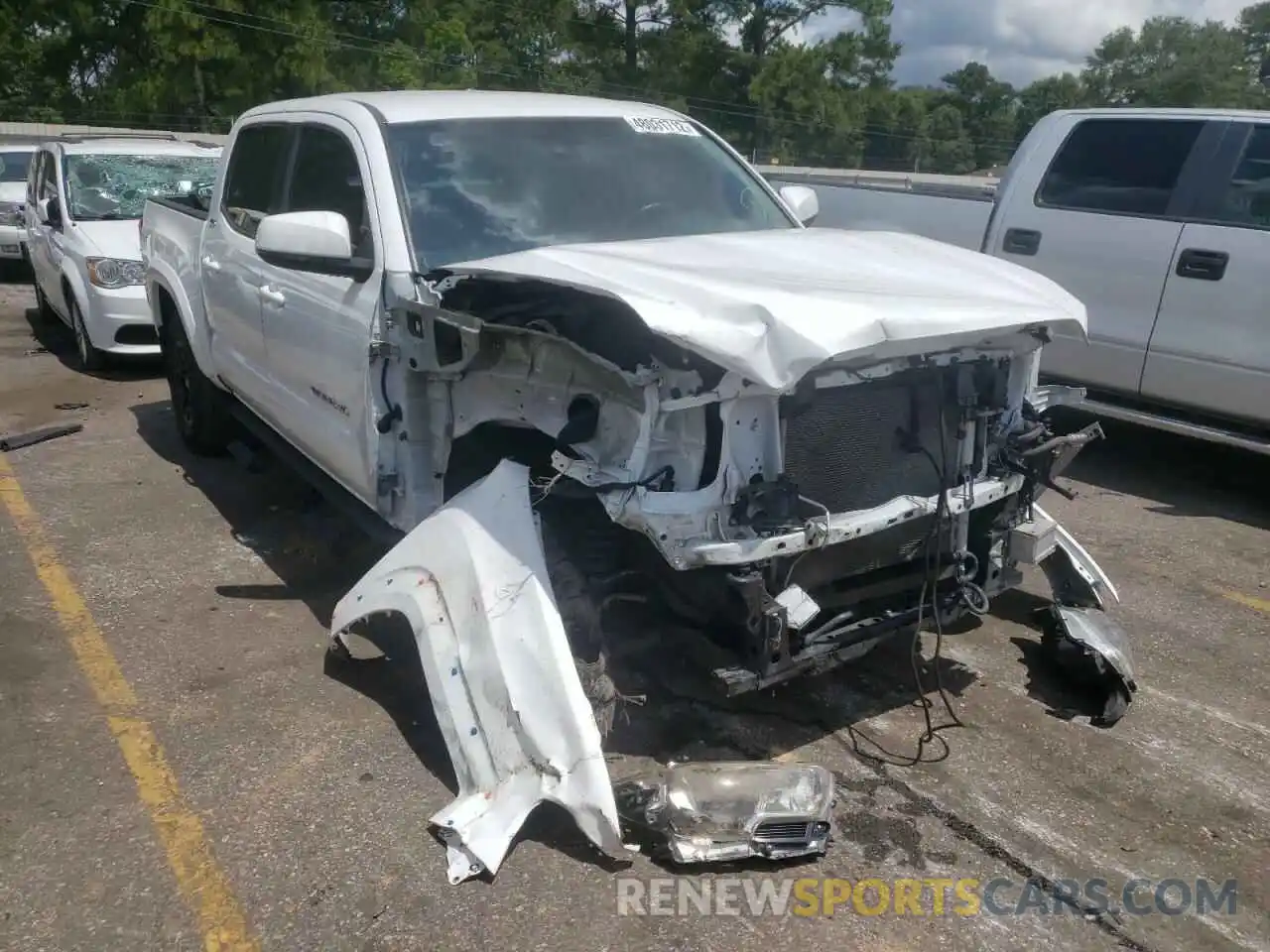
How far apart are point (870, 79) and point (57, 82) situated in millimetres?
31778

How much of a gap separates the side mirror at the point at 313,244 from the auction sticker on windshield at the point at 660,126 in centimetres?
139

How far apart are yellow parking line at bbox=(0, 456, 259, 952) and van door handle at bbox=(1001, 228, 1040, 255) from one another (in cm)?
528

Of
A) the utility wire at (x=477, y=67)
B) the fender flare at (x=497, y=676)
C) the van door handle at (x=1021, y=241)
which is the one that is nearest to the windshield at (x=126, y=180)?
the van door handle at (x=1021, y=241)

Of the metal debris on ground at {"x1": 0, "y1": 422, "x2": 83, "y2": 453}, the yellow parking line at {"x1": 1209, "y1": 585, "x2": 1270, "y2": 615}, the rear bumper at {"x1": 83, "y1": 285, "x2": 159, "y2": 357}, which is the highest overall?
the rear bumper at {"x1": 83, "y1": 285, "x2": 159, "y2": 357}

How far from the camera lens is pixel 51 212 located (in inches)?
368

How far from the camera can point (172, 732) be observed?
366 cm

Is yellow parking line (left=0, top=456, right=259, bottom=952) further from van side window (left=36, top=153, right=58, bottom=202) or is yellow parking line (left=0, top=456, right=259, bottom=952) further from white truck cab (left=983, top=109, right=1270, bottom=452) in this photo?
van side window (left=36, top=153, right=58, bottom=202)

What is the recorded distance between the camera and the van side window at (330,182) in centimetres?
406

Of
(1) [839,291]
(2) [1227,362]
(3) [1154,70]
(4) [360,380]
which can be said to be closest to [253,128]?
(4) [360,380]

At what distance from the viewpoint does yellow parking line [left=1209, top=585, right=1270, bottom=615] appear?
475cm

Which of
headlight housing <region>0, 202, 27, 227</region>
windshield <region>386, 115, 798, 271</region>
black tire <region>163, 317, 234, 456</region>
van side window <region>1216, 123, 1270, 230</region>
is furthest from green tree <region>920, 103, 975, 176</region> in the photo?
windshield <region>386, 115, 798, 271</region>

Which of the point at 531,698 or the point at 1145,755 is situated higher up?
the point at 531,698

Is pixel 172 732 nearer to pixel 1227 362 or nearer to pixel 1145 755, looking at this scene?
pixel 1145 755

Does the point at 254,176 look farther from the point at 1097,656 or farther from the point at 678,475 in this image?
the point at 1097,656
